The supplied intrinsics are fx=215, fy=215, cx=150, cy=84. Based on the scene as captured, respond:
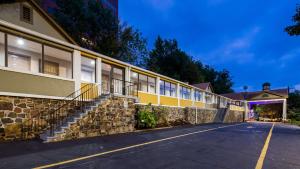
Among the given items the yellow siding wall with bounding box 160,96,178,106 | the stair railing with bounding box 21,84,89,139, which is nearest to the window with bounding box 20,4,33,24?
the stair railing with bounding box 21,84,89,139

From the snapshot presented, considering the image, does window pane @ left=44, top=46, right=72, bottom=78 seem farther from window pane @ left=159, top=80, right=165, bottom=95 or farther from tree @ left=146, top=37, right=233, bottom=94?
tree @ left=146, top=37, right=233, bottom=94

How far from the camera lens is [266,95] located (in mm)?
52312

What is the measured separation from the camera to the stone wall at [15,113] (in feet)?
27.9

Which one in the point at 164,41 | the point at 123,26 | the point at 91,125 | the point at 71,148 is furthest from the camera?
the point at 164,41

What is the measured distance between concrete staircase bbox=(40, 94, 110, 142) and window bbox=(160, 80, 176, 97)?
1052 cm

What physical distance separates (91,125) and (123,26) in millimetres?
25285

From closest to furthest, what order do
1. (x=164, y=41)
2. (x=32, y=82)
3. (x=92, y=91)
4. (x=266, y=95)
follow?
(x=32, y=82) < (x=92, y=91) < (x=266, y=95) < (x=164, y=41)

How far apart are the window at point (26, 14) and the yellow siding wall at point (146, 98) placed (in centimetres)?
969

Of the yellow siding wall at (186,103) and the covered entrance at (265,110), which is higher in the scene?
the yellow siding wall at (186,103)

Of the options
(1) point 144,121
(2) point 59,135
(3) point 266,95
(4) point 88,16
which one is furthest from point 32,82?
(3) point 266,95

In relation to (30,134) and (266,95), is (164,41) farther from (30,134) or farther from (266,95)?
(30,134)

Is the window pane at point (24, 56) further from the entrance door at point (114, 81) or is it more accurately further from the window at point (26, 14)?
the entrance door at point (114, 81)

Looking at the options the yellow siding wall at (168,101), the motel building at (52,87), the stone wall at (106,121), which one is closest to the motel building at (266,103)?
the yellow siding wall at (168,101)

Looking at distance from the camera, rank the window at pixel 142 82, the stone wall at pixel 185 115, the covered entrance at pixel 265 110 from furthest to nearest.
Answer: the covered entrance at pixel 265 110 < the window at pixel 142 82 < the stone wall at pixel 185 115
